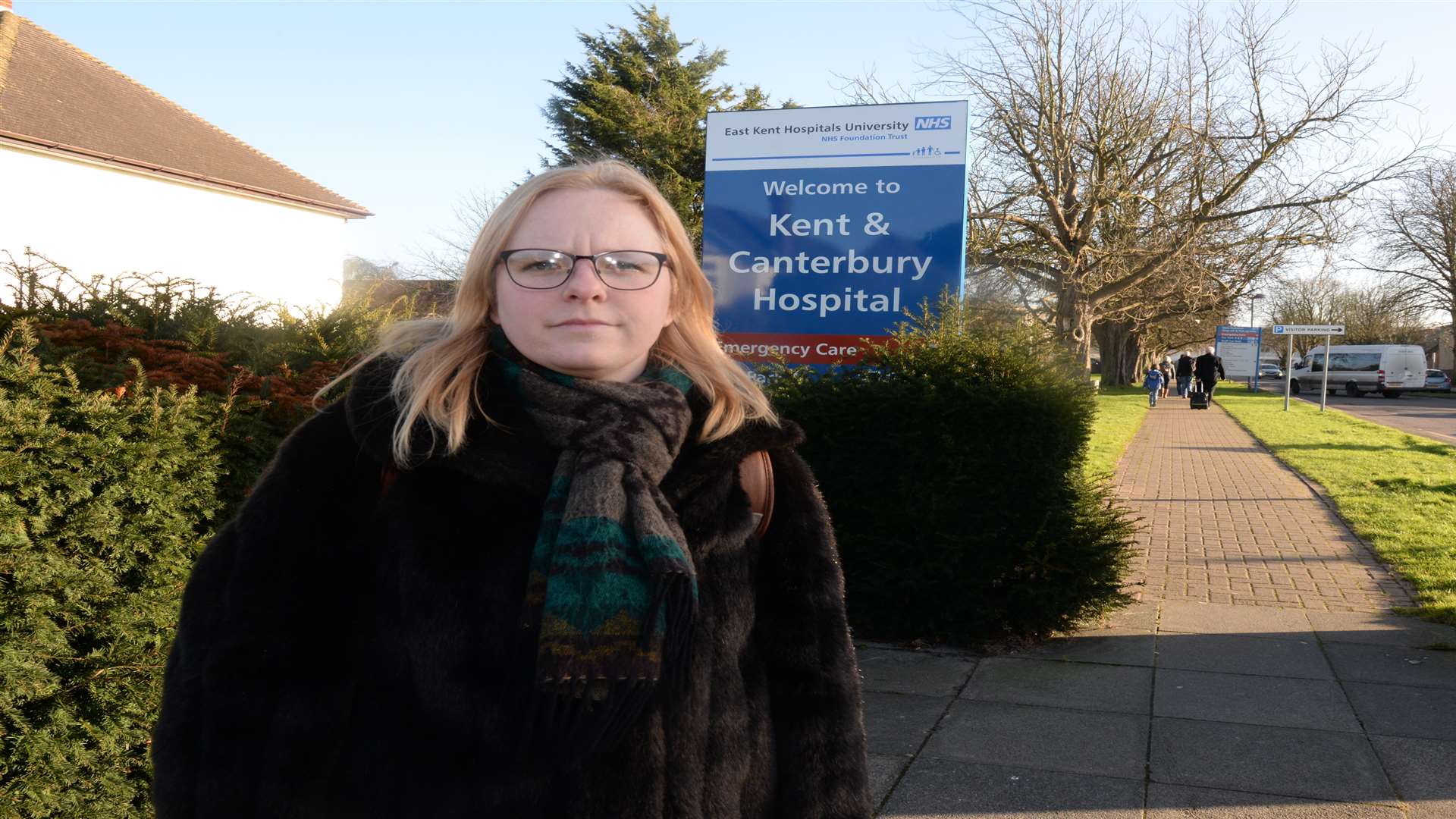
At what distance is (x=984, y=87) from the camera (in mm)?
20406

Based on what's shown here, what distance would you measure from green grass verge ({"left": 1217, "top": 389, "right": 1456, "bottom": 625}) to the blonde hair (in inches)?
246

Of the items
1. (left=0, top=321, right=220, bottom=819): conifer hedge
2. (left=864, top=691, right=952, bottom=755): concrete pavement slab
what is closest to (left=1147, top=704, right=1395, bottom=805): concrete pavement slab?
(left=864, top=691, right=952, bottom=755): concrete pavement slab

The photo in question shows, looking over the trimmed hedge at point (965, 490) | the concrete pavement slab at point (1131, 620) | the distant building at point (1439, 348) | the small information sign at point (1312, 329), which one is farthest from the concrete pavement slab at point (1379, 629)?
the distant building at point (1439, 348)

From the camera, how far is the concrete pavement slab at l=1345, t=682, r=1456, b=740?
454cm

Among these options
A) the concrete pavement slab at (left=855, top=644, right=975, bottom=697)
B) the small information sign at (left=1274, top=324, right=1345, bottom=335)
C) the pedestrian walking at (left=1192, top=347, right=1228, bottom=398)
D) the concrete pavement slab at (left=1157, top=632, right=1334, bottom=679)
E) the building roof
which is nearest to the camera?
the concrete pavement slab at (left=855, top=644, right=975, bottom=697)

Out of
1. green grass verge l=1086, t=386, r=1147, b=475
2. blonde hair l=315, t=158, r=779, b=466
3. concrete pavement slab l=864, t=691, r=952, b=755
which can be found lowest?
concrete pavement slab l=864, t=691, r=952, b=755

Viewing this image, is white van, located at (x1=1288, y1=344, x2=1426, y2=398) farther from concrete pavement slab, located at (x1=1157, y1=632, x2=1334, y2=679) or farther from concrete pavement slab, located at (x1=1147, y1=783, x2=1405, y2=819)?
concrete pavement slab, located at (x1=1147, y1=783, x2=1405, y2=819)

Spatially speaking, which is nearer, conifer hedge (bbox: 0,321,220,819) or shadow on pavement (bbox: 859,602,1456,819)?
conifer hedge (bbox: 0,321,220,819)

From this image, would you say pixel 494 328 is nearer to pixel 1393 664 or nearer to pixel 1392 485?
pixel 1393 664

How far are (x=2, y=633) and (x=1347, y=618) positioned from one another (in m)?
6.74

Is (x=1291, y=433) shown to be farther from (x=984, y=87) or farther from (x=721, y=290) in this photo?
(x=721, y=290)

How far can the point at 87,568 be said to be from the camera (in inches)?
109

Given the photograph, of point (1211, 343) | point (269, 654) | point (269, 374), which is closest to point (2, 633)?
point (269, 374)

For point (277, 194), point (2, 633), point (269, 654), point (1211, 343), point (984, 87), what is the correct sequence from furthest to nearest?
point (1211, 343) → point (277, 194) → point (984, 87) → point (2, 633) → point (269, 654)
